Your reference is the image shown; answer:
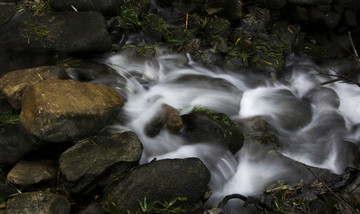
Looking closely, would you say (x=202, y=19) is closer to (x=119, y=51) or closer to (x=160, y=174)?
(x=119, y=51)

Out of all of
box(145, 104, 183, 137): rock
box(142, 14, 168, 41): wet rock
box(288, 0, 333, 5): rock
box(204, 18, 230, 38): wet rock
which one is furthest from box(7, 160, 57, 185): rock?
box(288, 0, 333, 5): rock

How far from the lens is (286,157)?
4.03m

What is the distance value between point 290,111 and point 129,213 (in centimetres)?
315

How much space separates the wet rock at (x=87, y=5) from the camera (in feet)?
15.3

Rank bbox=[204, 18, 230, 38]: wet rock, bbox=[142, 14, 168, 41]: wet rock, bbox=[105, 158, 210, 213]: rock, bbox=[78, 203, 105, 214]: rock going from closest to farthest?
bbox=[78, 203, 105, 214]: rock
bbox=[105, 158, 210, 213]: rock
bbox=[142, 14, 168, 41]: wet rock
bbox=[204, 18, 230, 38]: wet rock

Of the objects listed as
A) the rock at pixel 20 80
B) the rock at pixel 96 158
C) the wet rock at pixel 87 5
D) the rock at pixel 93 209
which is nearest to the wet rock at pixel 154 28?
the wet rock at pixel 87 5

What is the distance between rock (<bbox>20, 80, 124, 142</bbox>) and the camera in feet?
9.80

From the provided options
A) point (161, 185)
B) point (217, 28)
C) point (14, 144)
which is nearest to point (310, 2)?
point (217, 28)

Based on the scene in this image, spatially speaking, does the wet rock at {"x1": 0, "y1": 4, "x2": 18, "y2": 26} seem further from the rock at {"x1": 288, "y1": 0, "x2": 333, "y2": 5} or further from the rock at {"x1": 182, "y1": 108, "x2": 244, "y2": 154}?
the rock at {"x1": 288, "y1": 0, "x2": 333, "y2": 5}

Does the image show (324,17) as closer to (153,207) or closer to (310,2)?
(310,2)

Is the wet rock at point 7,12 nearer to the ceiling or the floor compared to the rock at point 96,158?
nearer to the ceiling

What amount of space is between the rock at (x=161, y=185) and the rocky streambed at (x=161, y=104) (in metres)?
0.01

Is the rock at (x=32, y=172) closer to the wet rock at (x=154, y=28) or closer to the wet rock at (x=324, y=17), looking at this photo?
the wet rock at (x=154, y=28)

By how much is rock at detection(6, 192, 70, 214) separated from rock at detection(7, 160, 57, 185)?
171 mm
